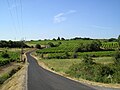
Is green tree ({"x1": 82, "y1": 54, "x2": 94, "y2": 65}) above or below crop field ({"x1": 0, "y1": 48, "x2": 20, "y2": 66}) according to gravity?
above

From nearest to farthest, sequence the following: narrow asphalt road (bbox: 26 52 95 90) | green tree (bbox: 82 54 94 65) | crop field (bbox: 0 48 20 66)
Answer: narrow asphalt road (bbox: 26 52 95 90) → green tree (bbox: 82 54 94 65) → crop field (bbox: 0 48 20 66)

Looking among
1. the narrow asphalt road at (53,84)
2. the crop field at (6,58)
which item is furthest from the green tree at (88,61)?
the crop field at (6,58)

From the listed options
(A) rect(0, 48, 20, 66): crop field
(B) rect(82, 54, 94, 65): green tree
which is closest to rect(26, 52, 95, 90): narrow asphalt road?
(B) rect(82, 54, 94, 65): green tree

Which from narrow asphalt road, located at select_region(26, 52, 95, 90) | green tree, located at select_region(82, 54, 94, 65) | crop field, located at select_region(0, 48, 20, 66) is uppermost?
green tree, located at select_region(82, 54, 94, 65)

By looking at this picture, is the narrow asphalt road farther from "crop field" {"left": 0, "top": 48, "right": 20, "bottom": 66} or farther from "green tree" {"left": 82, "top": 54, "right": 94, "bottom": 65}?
"crop field" {"left": 0, "top": 48, "right": 20, "bottom": 66}

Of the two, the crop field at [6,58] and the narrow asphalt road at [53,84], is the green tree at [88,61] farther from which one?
the crop field at [6,58]

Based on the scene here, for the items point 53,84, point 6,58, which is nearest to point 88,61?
point 53,84

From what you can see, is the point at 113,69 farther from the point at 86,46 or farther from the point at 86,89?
the point at 86,46

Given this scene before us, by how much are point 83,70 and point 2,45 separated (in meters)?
166

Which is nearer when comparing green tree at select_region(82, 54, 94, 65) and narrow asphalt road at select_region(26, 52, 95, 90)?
narrow asphalt road at select_region(26, 52, 95, 90)

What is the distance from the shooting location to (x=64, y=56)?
126 m

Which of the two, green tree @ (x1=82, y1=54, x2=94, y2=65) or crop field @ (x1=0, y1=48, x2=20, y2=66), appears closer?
green tree @ (x1=82, y1=54, x2=94, y2=65)

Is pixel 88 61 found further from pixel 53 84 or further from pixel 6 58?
pixel 6 58

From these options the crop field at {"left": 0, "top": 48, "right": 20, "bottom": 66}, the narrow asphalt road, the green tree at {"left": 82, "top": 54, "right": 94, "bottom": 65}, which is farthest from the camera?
the crop field at {"left": 0, "top": 48, "right": 20, "bottom": 66}
